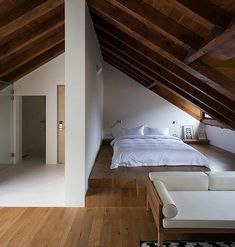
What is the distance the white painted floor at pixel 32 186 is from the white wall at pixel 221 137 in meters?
3.93

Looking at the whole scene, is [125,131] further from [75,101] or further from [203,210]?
[203,210]

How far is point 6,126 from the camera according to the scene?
616 centimetres

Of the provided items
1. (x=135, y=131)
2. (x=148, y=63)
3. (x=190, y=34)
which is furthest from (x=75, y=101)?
(x=135, y=131)

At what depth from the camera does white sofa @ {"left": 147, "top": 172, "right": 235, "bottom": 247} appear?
2506 millimetres

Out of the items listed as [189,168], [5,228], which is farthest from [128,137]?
[5,228]

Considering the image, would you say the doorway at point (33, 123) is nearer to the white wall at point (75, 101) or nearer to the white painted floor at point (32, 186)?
the white painted floor at point (32, 186)

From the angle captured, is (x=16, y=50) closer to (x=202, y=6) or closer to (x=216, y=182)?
(x=202, y=6)

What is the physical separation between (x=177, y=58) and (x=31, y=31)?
2412mm

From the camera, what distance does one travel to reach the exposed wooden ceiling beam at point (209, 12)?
6.95ft

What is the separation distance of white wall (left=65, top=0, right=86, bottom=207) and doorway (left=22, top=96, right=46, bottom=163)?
4.70 metres

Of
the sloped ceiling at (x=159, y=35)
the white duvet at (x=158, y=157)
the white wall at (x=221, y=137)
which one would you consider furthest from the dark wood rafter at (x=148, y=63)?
the white wall at (x=221, y=137)

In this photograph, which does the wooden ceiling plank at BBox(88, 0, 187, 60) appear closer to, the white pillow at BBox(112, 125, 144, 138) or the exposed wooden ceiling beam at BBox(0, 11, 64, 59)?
the exposed wooden ceiling beam at BBox(0, 11, 64, 59)

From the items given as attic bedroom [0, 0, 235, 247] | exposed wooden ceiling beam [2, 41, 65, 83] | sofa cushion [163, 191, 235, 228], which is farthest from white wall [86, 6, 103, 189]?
sofa cushion [163, 191, 235, 228]

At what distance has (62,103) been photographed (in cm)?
642
